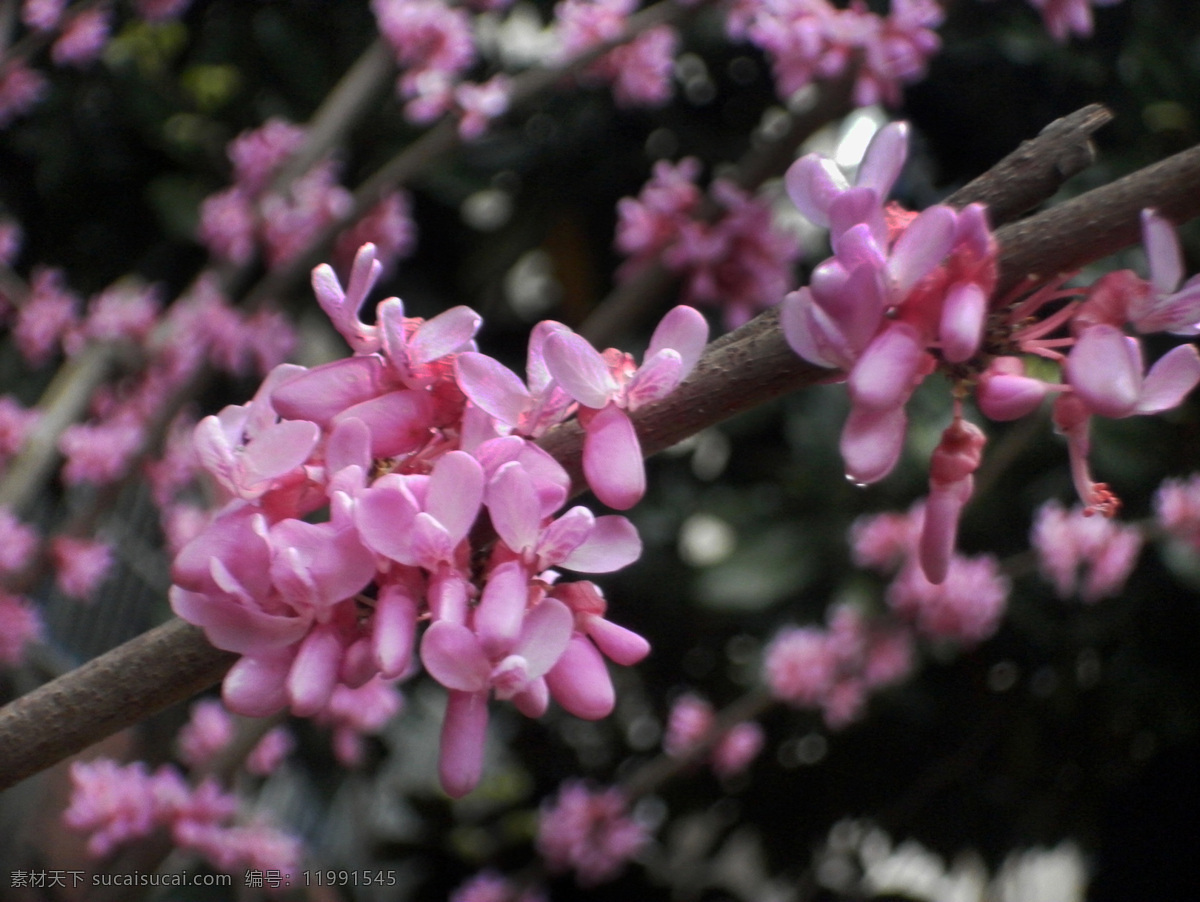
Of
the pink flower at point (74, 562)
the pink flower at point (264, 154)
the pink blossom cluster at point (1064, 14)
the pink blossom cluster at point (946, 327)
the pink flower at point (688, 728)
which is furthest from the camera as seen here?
the pink flower at point (264, 154)

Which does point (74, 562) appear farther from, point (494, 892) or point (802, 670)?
point (802, 670)

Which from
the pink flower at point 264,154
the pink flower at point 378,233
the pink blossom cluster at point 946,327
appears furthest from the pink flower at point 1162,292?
the pink flower at point 264,154

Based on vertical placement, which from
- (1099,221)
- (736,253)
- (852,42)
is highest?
(1099,221)

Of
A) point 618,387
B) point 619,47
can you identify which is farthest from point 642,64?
point 618,387

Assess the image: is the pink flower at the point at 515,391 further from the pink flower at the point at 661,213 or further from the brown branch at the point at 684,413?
the pink flower at the point at 661,213

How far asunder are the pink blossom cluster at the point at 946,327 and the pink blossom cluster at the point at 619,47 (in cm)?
89

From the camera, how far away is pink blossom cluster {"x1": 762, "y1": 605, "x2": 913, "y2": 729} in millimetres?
1004

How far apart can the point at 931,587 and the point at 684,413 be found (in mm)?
750

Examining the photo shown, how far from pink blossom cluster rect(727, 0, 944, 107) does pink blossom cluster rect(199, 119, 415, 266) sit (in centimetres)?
46

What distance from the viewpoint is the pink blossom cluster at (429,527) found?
0.88ft

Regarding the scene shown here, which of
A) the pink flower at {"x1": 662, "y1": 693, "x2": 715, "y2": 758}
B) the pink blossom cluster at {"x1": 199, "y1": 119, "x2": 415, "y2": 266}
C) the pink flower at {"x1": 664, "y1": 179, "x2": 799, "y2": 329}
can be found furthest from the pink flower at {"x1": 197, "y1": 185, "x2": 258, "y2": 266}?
the pink flower at {"x1": 662, "y1": 693, "x2": 715, "y2": 758}

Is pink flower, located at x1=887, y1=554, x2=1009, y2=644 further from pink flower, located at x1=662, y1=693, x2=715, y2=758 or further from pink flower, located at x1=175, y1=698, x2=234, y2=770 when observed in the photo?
pink flower, located at x1=175, y1=698, x2=234, y2=770

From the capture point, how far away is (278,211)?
1149mm

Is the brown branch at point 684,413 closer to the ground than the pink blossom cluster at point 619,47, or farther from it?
farther from it
